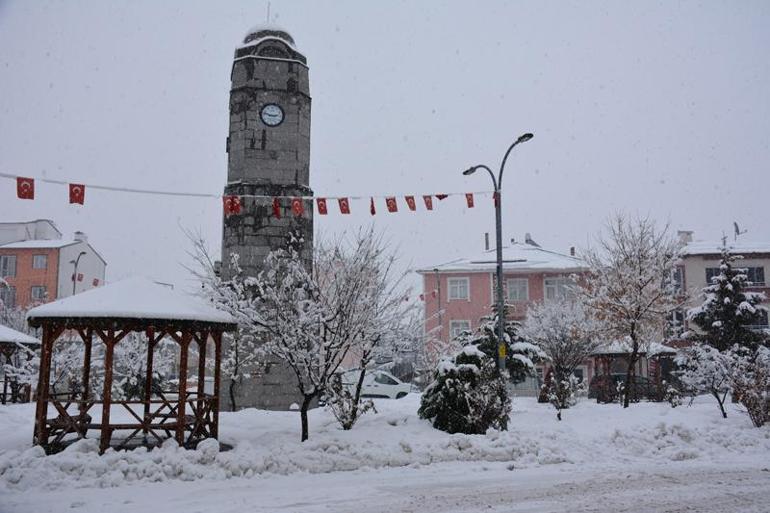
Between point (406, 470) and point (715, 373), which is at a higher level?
point (715, 373)

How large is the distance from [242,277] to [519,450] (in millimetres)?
10952

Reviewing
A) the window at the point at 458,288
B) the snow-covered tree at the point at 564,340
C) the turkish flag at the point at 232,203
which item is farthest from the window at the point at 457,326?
the turkish flag at the point at 232,203

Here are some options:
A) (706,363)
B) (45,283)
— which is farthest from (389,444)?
(45,283)

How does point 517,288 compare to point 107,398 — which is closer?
point 107,398

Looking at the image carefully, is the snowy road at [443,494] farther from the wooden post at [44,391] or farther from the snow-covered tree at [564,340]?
the snow-covered tree at [564,340]

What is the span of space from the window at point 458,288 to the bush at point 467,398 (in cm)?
2561

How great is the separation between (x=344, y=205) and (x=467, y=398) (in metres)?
5.91

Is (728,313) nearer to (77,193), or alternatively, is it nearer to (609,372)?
(609,372)

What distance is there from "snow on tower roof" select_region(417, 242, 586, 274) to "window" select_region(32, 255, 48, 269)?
101 feet

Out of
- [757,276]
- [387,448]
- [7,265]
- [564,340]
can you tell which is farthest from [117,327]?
[7,265]

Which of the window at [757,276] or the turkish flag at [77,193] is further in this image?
the window at [757,276]

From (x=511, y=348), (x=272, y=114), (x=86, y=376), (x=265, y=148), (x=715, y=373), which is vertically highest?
(x=272, y=114)

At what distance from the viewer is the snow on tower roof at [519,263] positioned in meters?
40.9

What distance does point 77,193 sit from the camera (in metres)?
14.2
